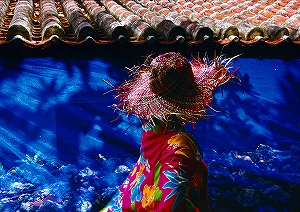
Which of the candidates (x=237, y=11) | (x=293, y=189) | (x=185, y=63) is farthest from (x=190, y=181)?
(x=237, y=11)

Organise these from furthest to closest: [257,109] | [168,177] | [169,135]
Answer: [257,109], [169,135], [168,177]

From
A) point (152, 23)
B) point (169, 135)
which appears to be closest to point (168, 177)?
point (169, 135)

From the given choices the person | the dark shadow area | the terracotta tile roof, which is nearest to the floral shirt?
the person

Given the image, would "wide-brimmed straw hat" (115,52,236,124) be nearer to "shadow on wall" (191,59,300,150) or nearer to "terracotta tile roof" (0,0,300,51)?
"terracotta tile roof" (0,0,300,51)

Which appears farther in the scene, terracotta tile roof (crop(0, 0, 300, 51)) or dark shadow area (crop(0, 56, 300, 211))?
dark shadow area (crop(0, 56, 300, 211))

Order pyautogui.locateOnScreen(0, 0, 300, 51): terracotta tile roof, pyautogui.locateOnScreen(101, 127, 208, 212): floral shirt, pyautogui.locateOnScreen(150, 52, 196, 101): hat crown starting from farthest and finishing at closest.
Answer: pyautogui.locateOnScreen(0, 0, 300, 51): terracotta tile roof
pyautogui.locateOnScreen(150, 52, 196, 101): hat crown
pyautogui.locateOnScreen(101, 127, 208, 212): floral shirt

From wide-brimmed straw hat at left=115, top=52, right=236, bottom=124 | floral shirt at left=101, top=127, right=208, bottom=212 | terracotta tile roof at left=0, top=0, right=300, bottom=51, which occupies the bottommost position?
floral shirt at left=101, top=127, right=208, bottom=212

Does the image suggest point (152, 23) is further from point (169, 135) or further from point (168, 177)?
point (168, 177)

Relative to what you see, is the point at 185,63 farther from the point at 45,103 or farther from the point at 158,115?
the point at 45,103

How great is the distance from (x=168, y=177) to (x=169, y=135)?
27cm

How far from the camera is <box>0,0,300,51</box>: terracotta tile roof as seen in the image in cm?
462

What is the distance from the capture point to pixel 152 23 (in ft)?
18.1

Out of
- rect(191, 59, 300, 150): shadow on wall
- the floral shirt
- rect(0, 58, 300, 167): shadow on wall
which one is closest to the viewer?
the floral shirt

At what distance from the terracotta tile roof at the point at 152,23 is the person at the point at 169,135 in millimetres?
2188
